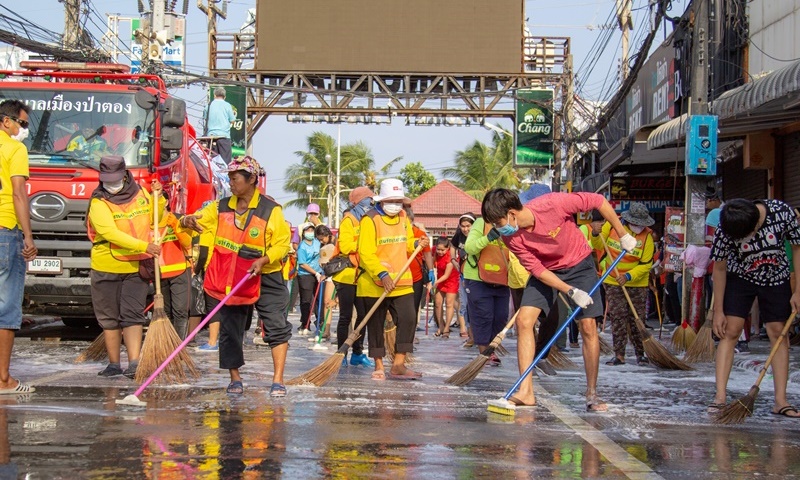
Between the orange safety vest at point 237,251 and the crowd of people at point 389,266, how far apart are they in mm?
11

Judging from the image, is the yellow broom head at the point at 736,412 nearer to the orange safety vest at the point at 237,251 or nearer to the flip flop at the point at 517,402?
the flip flop at the point at 517,402

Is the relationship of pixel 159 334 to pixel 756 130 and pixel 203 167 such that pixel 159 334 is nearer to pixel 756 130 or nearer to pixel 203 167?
pixel 203 167

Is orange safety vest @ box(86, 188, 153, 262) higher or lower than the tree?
lower

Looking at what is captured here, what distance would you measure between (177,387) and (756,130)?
11.6 m

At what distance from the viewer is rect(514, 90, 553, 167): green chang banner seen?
108ft

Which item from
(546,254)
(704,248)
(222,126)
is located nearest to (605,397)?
(546,254)

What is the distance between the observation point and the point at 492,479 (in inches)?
208

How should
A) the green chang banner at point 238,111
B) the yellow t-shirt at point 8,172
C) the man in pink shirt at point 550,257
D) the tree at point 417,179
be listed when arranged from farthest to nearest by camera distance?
1. the tree at point 417,179
2. the green chang banner at point 238,111
3. the yellow t-shirt at point 8,172
4. the man in pink shirt at point 550,257

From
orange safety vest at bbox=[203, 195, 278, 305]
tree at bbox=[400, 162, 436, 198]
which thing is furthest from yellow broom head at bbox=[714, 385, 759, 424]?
tree at bbox=[400, 162, 436, 198]

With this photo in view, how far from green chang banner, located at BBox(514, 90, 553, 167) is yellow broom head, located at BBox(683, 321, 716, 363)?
838 inches

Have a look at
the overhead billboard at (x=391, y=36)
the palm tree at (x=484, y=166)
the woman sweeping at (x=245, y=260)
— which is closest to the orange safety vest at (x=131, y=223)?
the woman sweeping at (x=245, y=260)

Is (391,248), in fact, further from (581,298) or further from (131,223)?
(581,298)

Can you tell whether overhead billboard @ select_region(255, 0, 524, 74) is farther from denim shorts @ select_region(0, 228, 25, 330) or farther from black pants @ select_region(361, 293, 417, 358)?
denim shorts @ select_region(0, 228, 25, 330)

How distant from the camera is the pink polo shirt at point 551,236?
8.14 meters
